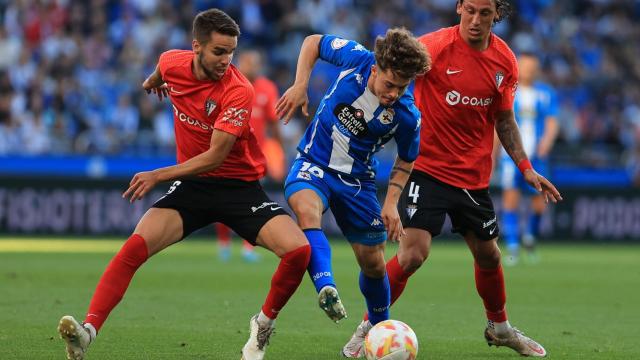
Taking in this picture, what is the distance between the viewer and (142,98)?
2214cm

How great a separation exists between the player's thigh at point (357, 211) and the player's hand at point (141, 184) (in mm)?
1298

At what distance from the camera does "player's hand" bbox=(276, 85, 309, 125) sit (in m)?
7.20

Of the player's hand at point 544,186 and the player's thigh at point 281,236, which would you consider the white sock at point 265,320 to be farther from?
the player's hand at point 544,186

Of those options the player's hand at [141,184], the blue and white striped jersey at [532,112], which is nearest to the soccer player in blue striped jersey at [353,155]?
the player's hand at [141,184]

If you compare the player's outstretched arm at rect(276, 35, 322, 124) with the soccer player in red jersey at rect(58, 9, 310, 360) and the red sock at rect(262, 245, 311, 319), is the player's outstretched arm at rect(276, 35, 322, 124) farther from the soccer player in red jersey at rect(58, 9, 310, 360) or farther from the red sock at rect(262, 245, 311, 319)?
the red sock at rect(262, 245, 311, 319)

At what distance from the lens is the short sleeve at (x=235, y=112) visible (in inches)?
281

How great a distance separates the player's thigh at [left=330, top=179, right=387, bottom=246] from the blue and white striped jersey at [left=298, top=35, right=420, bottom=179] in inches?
3.4

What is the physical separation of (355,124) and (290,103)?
1.87 ft

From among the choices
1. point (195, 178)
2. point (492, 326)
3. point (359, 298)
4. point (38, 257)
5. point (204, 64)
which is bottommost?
point (38, 257)

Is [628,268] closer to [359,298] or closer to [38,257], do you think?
[359,298]

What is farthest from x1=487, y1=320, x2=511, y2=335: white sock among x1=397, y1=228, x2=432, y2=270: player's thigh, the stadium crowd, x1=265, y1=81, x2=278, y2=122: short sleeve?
the stadium crowd

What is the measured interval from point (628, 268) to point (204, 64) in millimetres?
9856

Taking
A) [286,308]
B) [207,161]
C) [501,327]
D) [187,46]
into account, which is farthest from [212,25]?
[187,46]

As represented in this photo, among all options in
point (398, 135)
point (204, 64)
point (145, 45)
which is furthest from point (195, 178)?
point (145, 45)
